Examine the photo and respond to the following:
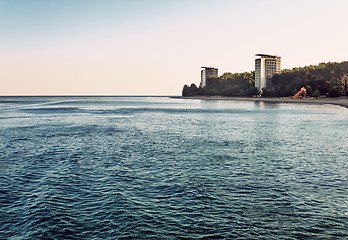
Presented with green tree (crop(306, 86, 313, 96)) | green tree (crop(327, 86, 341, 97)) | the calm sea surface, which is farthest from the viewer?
green tree (crop(306, 86, 313, 96))

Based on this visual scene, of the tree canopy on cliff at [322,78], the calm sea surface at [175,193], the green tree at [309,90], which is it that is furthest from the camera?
the tree canopy on cliff at [322,78]

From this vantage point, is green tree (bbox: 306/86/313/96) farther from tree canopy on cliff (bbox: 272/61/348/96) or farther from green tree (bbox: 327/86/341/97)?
green tree (bbox: 327/86/341/97)

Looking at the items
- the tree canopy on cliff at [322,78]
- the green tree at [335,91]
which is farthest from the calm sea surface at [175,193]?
the tree canopy on cliff at [322,78]

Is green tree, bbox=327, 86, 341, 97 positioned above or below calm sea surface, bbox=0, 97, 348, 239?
above

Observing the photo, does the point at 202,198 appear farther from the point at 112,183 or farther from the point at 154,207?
the point at 112,183

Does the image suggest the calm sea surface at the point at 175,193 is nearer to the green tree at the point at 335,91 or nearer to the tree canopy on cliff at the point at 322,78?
the green tree at the point at 335,91

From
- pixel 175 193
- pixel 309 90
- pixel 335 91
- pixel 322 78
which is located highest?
pixel 322 78

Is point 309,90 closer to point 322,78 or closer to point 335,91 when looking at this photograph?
point 322,78

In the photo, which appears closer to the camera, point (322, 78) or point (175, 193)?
point (175, 193)

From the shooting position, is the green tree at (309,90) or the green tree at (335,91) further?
the green tree at (309,90)

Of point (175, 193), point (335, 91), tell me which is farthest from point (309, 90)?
point (175, 193)

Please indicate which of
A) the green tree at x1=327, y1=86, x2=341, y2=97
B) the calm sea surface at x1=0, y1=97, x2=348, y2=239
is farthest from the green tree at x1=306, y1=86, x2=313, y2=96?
the calm sea surface at x1=0, y1=97, x2=348, y2=239

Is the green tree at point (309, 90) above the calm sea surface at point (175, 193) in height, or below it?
above

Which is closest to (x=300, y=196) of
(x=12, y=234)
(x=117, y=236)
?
(x=117, y=236)
